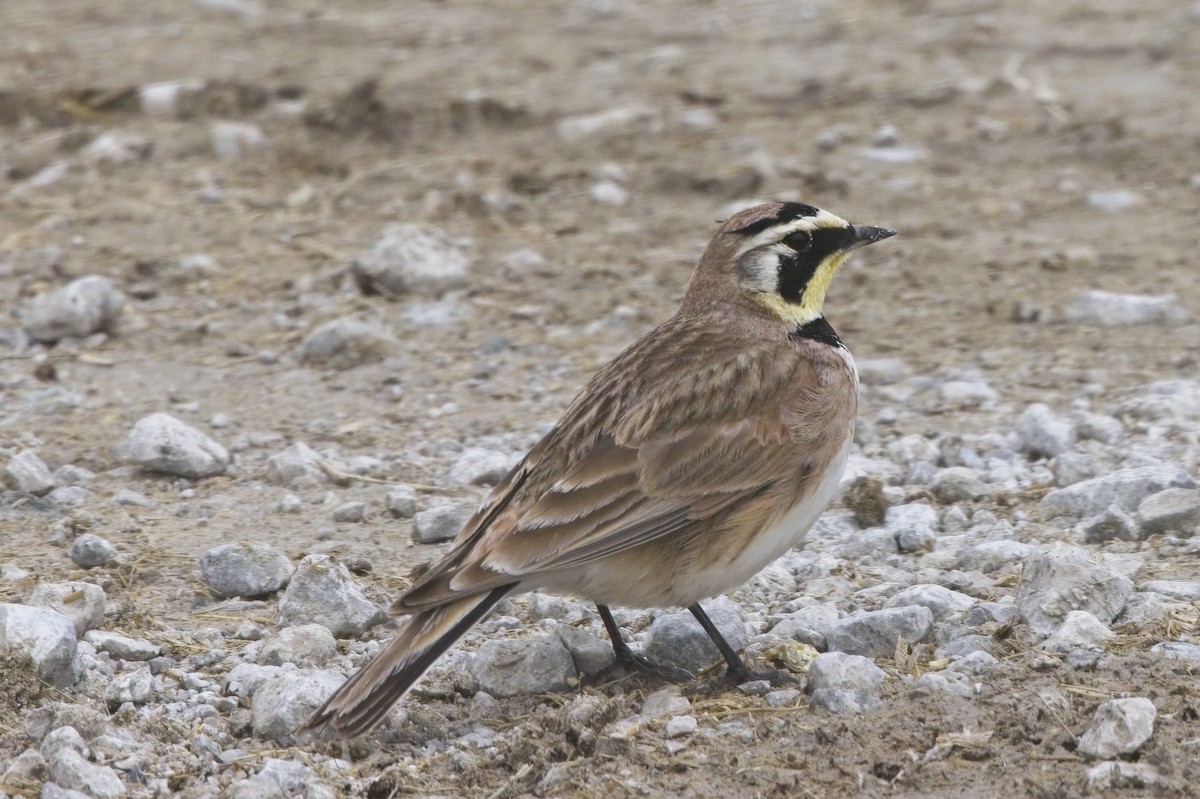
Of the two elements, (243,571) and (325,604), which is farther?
(243,571)

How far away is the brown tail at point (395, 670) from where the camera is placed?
14.5ft

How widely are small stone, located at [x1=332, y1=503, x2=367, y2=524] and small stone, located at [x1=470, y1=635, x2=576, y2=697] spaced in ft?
4.67

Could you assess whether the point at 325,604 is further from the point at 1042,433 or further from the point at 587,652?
the point at 1042,433

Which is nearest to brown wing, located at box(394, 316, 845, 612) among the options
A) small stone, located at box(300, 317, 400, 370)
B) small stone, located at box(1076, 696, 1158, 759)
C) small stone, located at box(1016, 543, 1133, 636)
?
small stone, located at box(1016, 543, 1133, 636)

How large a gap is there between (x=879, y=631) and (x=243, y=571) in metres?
2.02

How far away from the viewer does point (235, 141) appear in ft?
36.4

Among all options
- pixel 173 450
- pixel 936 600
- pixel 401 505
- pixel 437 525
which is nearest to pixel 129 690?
pixel 437 525

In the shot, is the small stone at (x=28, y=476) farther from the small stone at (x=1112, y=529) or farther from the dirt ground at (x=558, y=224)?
the small stone at (x=1112, y=529)

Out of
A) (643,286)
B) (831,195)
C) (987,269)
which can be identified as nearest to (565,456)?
(643,286)

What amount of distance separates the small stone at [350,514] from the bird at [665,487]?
4.37 ft

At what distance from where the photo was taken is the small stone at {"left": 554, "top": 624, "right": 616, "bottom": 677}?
5.17 metres

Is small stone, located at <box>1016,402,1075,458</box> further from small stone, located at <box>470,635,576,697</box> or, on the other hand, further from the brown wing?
small stone, located at <box>470,635,576,697</box>

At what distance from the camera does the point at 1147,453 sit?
22.2ft

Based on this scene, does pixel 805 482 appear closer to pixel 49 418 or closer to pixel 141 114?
pixel 49 418
